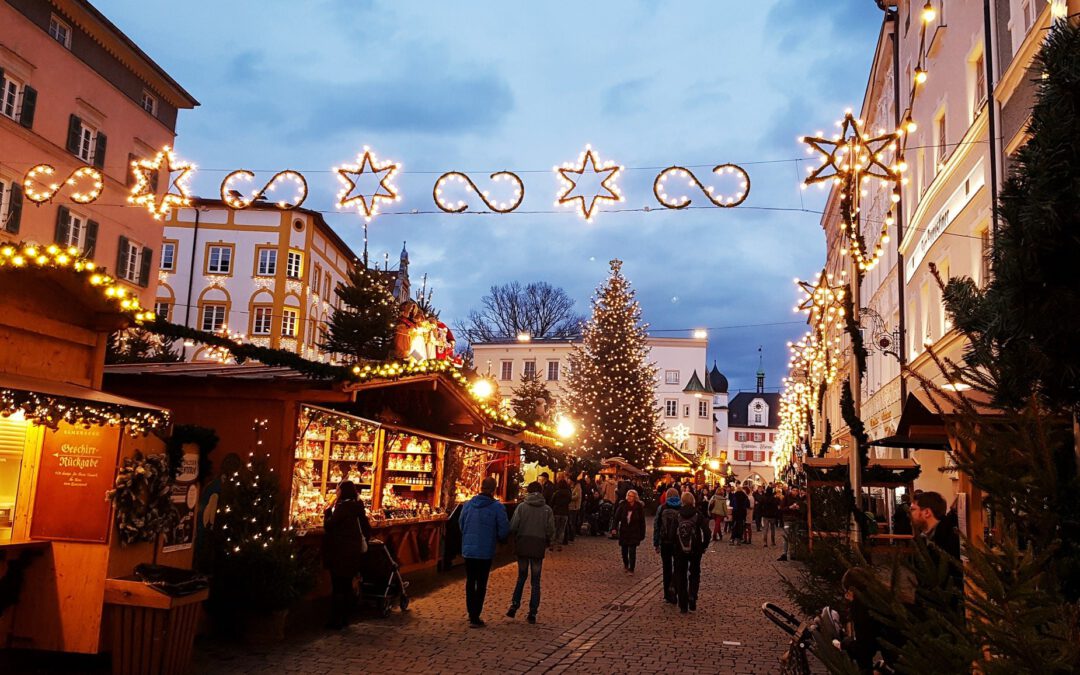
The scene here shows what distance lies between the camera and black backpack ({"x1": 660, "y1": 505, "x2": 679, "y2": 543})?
45.0 feet

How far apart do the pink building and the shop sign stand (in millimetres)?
18735

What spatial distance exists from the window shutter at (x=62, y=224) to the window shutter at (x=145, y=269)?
521 cm

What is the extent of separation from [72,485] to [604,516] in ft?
73.7

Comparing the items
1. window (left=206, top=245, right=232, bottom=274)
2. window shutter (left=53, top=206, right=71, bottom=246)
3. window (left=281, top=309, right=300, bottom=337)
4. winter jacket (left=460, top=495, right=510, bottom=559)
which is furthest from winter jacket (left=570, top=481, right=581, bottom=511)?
window (left=206, top=245, right=232, bottom=274)

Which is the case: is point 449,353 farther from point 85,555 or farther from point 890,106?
point 890,106

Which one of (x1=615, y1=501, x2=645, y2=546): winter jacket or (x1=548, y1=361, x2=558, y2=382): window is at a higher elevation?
(x1=548, y1=361, x2=558, y2=382): window

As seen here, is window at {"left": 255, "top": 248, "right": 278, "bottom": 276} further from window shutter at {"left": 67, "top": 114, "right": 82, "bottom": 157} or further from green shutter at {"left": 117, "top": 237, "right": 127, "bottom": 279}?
window shutter at {"left": 67, "top": 114, "right": 82, "bottom": 157}

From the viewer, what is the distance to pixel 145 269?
35.0 metres

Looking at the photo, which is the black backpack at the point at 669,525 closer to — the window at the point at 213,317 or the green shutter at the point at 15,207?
the green shutter at the point at 15,207

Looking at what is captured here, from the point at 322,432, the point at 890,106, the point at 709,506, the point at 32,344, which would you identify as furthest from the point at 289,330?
the point at 32,344

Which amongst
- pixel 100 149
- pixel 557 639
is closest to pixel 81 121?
pixel 100 149

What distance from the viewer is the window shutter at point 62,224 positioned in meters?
28.9

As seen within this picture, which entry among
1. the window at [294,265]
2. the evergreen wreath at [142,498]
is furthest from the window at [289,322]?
the evergreen wreath at [142,498]

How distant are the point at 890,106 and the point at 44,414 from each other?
27.9m
